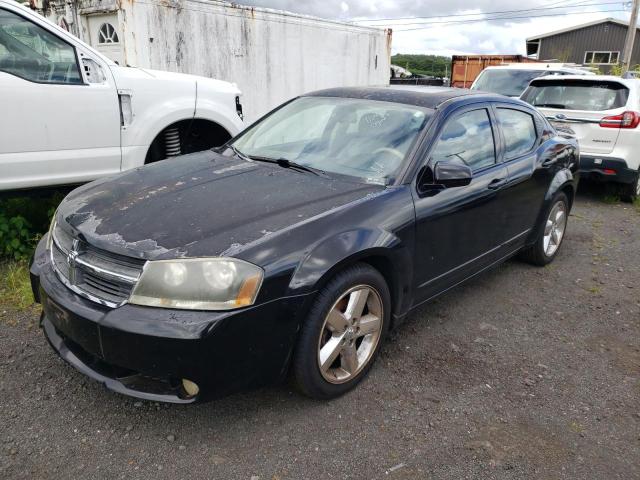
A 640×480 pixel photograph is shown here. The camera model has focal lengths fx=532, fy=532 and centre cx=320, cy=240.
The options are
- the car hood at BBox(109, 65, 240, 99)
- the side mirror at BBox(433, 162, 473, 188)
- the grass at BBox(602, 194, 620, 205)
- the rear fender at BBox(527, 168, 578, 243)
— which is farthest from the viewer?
the grass at BBox(602, 194, 620, 205)

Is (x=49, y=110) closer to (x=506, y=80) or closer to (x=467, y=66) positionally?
(x=506, y=80)

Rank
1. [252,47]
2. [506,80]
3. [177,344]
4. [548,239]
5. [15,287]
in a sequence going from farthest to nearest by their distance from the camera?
[506,80], [252,47], [548,239], [15,287], [177,344]

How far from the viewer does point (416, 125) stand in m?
3.36

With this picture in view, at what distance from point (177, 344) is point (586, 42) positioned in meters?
45.1

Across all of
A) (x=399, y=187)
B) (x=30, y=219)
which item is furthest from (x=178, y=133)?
(x=399, y=187)

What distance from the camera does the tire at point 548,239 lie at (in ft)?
15.4

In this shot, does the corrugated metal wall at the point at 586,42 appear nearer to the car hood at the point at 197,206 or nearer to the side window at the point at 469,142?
the side window at the point at 469,142

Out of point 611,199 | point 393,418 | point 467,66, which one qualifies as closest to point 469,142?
point 393,418

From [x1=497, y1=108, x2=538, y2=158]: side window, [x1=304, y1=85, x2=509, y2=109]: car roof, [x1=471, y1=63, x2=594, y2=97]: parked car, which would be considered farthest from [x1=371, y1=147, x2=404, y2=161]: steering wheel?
[x1=471, y1=63, x2=594, y2=97]: parked car

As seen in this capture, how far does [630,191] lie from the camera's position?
7.37m

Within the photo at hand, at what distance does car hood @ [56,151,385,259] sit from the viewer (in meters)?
2.43

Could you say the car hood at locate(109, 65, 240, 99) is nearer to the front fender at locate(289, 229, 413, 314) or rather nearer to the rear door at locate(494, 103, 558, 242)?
the rear door at locate(494, 103, 558, 242)

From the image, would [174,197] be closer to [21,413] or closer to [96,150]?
[21,413]

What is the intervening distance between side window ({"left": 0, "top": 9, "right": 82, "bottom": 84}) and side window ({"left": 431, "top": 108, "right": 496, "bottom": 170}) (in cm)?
309
